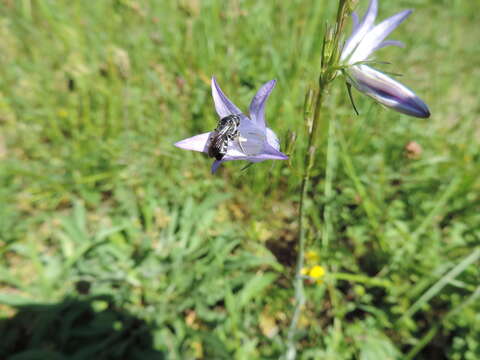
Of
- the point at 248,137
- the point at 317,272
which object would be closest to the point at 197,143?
the point at 248,137

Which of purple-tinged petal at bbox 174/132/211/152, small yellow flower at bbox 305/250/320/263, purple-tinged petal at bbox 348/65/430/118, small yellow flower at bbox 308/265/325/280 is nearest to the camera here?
purple-tinged petal at bbox 348/65/430/118

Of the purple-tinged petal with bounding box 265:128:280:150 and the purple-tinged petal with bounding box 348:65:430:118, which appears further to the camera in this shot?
the purple-tinged petal with bounding box 265:128:280:150

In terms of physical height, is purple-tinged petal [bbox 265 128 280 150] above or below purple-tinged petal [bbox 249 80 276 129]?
below

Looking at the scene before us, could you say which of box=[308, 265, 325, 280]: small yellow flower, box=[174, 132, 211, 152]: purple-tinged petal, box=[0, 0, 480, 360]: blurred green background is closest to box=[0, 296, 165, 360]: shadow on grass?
box=[0, 0, 480, 360]: blurred green background

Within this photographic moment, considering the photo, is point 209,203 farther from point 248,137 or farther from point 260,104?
point 260,104

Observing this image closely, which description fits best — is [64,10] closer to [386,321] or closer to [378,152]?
[378,152]

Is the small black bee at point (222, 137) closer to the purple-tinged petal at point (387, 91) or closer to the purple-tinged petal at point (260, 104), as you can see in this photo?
the purple-tinged petal at point (260, 104)

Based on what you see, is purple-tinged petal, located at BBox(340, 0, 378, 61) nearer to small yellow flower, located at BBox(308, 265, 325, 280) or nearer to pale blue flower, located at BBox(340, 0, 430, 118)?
pale blue flower, located at BBox(340, 0, 430, 118)

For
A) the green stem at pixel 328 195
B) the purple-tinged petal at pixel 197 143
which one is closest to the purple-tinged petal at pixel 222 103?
the purple-tinged petal at pixel 197 143
